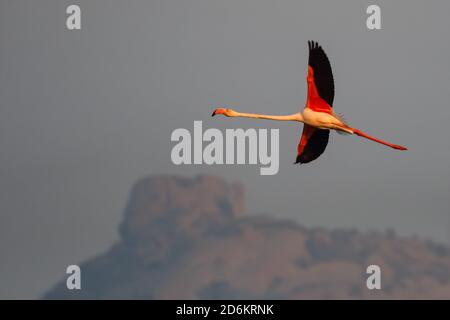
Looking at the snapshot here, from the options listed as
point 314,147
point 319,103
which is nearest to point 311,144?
point 314,147

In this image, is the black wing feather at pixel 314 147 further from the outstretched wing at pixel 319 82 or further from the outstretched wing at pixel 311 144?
the outstretched wing at pixel 319 82

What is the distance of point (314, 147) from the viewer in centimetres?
4928

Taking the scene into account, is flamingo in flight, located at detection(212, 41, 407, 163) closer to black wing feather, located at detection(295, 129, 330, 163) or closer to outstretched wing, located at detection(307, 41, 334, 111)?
outstretched wing, located at detection(307, 41, 334, 111)

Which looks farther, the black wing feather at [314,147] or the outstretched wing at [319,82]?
the black wing feather at [314,147]

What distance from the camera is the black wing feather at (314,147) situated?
162ft

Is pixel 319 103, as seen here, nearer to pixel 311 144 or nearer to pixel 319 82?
pixel 319 82

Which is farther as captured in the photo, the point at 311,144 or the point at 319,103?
the point at 311,144

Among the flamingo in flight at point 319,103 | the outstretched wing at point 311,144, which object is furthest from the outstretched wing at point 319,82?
the outstretched wing at point 311,144

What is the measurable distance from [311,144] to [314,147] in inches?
→ 5.8
